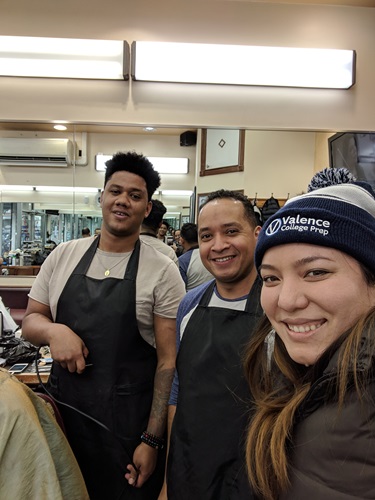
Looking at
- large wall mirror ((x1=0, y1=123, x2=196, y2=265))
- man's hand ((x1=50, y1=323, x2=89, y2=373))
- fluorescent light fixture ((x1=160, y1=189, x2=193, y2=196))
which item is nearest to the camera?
man's hand ((x1=50, y1=323, x2=89, y2=373))

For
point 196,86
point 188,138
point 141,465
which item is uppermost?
point 196,86

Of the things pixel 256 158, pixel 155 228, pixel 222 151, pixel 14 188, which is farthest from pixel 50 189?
pixel 256 158

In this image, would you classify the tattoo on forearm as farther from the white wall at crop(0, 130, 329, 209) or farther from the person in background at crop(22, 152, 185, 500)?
the white wall at crop(0, 130, 329, 209)

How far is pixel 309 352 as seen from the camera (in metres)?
0.63

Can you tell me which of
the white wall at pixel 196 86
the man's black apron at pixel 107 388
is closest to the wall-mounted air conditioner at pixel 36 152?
the white wall at pixel 196 86

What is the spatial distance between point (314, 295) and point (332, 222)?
0.44ft

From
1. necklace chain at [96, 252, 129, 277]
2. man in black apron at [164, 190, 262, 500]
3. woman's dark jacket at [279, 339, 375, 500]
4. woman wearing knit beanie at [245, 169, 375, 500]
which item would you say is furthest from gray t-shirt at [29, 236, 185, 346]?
woman's dark jacket at [279, 339, 375, 500]

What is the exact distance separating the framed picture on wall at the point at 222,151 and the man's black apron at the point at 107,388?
1370 mm

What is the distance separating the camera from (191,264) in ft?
8.39

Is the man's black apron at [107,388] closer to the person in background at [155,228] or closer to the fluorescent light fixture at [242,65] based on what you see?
the person in background at [155,228]

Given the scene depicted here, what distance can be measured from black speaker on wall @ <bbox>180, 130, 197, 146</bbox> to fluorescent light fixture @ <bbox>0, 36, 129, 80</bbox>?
19.7 inches

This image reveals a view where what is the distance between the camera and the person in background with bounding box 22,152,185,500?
1.20m

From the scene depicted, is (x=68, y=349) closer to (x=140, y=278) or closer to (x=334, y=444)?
(x=140, y=278)

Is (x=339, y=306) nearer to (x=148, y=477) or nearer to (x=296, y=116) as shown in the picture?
(x=148, y=477)
